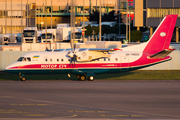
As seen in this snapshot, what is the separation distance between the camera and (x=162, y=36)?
3106 centimetres

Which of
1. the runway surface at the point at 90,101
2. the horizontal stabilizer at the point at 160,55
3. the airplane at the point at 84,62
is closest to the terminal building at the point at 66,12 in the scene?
the airplane at the point at 84,62

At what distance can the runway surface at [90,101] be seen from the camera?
49.6 feet

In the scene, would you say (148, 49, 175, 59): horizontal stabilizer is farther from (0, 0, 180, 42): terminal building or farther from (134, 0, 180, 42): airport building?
(134, 0, 180, 42): airport building

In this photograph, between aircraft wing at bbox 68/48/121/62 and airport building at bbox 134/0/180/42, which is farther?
airport building at bbox 134/0/180/42

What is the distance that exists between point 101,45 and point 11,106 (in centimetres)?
2993

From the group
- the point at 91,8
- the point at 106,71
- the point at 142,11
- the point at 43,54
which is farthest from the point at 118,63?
the point at 91,8

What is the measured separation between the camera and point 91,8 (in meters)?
130

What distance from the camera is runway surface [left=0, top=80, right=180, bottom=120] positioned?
15113 mm

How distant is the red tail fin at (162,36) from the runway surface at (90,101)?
5507 millimetres

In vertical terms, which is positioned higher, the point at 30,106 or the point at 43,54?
the point at 43,54

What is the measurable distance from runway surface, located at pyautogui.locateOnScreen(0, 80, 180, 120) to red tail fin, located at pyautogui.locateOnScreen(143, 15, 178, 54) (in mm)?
5507

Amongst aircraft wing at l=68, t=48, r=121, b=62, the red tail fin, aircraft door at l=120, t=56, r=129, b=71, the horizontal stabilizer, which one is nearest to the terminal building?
aircraft wing at l=68, t=48, r=121, b=62

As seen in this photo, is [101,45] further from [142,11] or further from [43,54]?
[142,11]

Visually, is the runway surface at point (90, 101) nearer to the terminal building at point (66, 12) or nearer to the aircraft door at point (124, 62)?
the aircraft door at point (124, 62)
